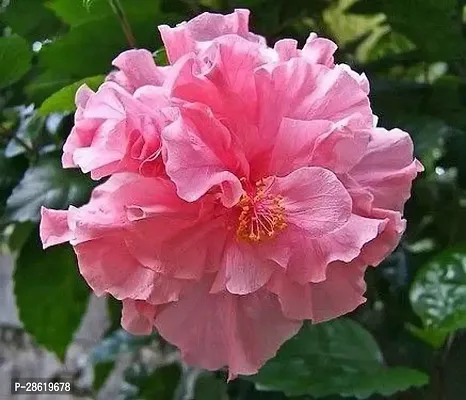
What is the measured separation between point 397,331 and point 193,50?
1.25 feet

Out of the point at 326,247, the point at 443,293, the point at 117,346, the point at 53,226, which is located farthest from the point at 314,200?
the point at 117,346

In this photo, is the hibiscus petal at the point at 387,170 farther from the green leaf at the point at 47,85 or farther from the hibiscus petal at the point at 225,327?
the green leaf at the point at 47,85

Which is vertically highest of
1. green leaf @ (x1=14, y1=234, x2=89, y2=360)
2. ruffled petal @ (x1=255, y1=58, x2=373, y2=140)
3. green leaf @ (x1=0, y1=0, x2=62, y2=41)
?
ruffled petal @ (x1=255, y1=58, x2=373, y2=140)

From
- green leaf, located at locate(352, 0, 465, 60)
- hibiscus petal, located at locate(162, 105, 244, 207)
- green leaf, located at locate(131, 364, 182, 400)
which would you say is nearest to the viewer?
hibiscus petal, located at locate(162, 105, 244, 207)

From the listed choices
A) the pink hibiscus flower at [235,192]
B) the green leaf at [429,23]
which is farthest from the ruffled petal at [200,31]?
the green leaf at [429,23]

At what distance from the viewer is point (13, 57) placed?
22.1 inches

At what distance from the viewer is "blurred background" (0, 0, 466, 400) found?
566 mm

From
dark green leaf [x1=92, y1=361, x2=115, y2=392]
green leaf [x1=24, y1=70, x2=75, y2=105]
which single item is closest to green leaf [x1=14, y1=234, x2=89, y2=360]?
green leaf [x1=24, y1=70, x2=75, y2=105]

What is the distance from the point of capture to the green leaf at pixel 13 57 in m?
0.55

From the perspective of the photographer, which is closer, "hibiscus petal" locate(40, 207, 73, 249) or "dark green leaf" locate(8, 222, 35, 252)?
"hibiscus petal" locate(40, 207, 73, 249)

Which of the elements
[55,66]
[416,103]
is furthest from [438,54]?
[55,66]

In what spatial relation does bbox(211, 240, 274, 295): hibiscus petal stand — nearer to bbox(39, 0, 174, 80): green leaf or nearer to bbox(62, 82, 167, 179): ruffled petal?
bbox(62, 82, 167, 179): ruffled petal

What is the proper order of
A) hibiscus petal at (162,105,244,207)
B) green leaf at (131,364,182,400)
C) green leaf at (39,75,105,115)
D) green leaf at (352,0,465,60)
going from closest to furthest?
hibiscus petal at (162,105,244,207)
green leaf at (39,75,105,115)
green leaf at (352,0,465,60)
green leaf at (131,364,182,400)

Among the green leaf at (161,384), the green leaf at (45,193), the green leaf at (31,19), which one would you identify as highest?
the green leaf at (31,19)
